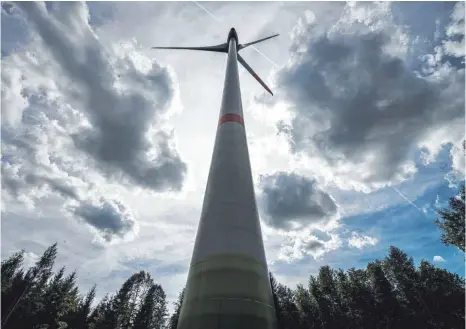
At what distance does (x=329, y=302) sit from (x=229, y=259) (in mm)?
64102

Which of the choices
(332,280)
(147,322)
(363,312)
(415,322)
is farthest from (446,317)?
(147,322)

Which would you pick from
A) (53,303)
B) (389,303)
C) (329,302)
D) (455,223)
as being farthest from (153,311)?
(455,223)

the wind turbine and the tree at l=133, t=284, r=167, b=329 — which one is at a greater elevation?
the tree at l=133, t=284, r=167, b=329

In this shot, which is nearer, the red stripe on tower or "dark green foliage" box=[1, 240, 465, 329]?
the red stripe on tower

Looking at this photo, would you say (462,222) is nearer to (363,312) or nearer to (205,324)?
(363,312)

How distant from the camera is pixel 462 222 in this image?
3569 centimetres

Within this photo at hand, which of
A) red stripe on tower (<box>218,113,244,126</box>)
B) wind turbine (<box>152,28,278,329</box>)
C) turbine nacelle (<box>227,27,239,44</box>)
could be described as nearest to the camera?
wind turbine (<box>152,28,278,329</box>)

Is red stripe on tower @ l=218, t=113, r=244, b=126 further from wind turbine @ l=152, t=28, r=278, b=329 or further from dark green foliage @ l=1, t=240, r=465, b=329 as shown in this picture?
dark green foliage @ l=1, t=240, r=465, b=329

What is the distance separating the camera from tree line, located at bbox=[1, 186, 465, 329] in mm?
55656

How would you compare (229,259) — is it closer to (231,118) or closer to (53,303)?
(231,118)

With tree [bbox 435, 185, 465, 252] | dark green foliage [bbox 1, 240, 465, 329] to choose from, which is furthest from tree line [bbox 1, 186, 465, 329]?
tree [bbox 435, 185, 465, 252]

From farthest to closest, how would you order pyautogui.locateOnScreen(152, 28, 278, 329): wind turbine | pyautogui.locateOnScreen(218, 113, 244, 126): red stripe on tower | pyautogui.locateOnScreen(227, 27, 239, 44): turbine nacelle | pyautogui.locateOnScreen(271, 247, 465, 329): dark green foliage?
1. pyautogui.locateOnScreen(271, 247, 465, 329): dark green foliage
2. pyautogui.locateOnScreen(227, 27, 239, 44): turbine nacelle
3. pyautogui.locateOnScreen(218, 113, 244, 126): red stripe on tower
4. pyautogui.locateOnScreen(152, 28, 278, 329): wind turbine

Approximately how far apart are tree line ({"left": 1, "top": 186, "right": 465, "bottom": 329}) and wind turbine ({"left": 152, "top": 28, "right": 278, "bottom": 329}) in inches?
1711

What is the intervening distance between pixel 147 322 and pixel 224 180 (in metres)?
72.4
